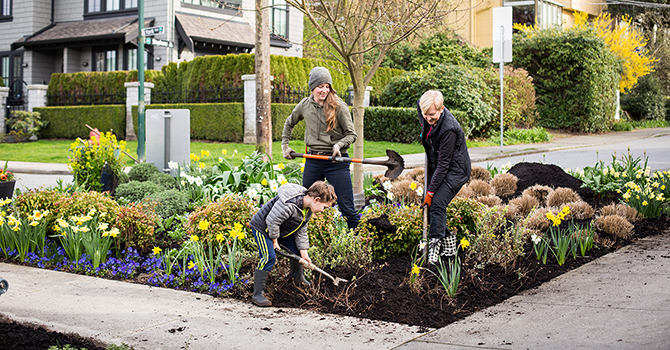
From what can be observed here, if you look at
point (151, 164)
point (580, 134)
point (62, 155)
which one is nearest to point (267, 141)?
point (151, 164)

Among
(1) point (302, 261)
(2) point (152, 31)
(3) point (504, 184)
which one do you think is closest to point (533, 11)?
(2) point (152, 31)

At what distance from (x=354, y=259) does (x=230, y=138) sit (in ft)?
44.0

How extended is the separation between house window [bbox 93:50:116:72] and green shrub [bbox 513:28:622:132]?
17540 mm

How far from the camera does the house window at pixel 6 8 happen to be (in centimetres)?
2777

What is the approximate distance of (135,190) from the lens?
7129 mm

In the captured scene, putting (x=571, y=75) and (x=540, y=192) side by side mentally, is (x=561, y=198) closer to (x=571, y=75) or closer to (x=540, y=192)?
(x=540, y=192)

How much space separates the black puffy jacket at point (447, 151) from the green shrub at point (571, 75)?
21541 millimetres

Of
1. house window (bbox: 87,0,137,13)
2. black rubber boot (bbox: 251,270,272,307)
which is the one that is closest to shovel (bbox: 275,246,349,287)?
black rubber boot (bbox: 251,270,272,307)

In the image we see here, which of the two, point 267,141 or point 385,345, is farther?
point 267,141

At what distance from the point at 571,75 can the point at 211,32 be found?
49.3ft

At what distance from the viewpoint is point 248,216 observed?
5.25 metres

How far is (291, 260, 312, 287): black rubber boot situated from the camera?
4492 mm

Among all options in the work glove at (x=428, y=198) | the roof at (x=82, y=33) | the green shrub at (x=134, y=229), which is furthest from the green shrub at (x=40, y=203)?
the roof at (x=82, y=33)

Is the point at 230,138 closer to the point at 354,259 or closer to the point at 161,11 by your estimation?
the point at 161,11
